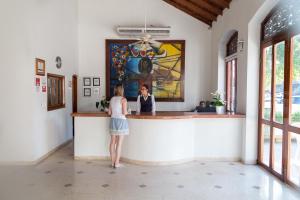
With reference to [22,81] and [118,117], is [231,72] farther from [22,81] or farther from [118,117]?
[22,81]

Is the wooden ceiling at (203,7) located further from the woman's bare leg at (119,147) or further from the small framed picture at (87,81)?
the woman's bare leg at (119,147)

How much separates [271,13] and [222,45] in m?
2.44

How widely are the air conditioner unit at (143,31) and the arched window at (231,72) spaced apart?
181cm

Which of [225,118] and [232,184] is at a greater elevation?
[225,118]

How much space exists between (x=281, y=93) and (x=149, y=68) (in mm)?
4343

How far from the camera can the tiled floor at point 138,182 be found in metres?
3.48

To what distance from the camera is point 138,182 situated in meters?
3.96

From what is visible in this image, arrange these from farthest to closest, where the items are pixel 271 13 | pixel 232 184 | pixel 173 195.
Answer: pixel 271 13
pixel 232 184
pixel 173 195

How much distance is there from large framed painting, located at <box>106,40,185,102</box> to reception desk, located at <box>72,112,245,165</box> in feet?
9.06

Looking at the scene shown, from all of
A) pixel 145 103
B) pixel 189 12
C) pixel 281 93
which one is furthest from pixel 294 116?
pixel 189 12

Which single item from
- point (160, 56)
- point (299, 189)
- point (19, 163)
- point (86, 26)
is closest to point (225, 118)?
point (299, 189)

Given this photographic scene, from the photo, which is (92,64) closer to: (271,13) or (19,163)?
(19,163)

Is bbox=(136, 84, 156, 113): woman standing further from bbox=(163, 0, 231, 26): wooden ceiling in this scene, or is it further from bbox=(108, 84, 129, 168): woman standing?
bbox=(163, 0, 231, 26): wooden ceiling

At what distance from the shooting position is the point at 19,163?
4.84 m
